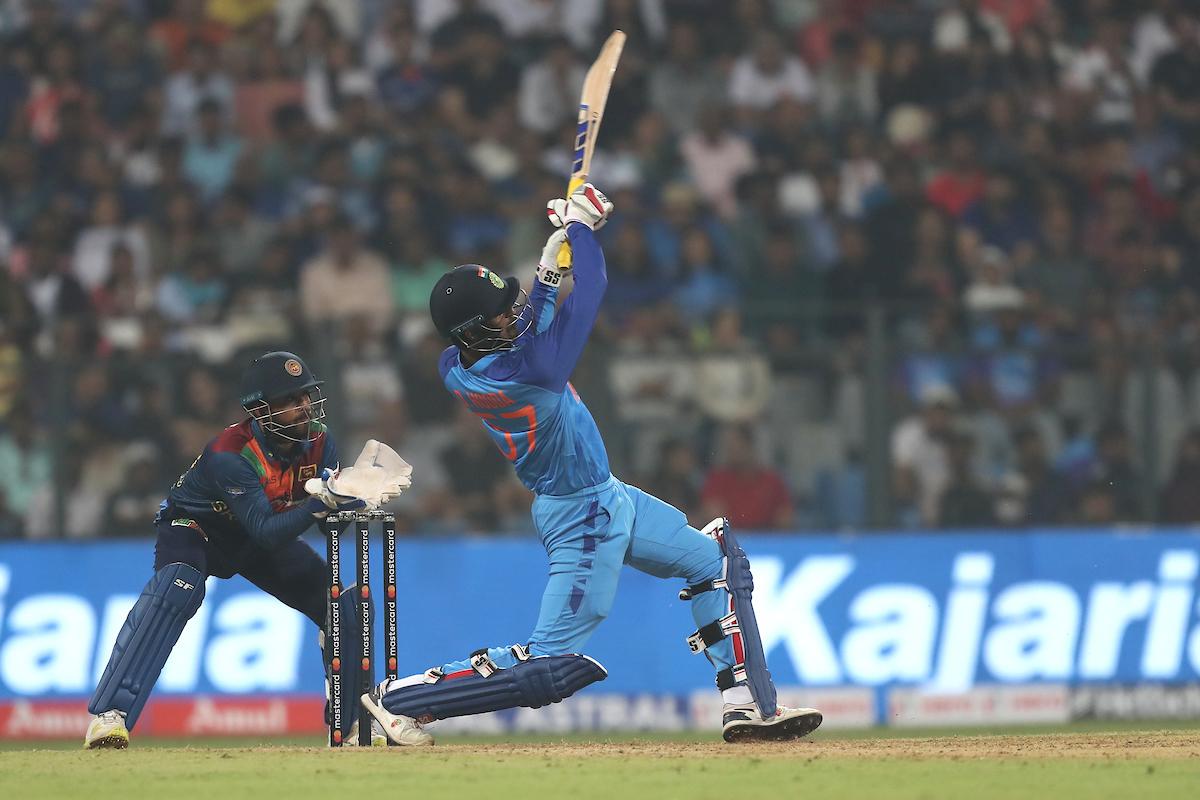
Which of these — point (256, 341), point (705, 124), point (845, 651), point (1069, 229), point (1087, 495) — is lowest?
point (845, 651)

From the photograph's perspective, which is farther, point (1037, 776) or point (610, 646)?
point (610, 646)

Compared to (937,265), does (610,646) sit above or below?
below

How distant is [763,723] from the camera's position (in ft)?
29.1

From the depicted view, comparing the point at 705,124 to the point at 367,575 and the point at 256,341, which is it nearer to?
the point at 256,341

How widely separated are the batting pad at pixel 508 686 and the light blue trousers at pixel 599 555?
2.7 inches

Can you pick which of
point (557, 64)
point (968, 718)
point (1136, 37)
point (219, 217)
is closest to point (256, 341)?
point (219, 217)

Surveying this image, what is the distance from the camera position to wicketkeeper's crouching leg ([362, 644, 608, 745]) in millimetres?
8320

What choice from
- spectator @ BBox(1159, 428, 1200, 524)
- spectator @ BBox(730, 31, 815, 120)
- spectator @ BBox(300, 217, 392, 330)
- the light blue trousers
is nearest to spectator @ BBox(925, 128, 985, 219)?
spectator @ BBox(730, 31, 815, 120)

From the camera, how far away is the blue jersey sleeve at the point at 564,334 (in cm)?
830

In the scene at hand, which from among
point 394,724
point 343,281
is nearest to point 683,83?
point 343,281

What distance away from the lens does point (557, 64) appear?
54.1 feet

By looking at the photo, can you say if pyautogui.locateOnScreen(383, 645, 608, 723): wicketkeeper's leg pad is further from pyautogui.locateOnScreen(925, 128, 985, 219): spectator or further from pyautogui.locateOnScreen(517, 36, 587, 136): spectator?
pyautogui.locateOnScreen(517, 36, 587, 136): spectator

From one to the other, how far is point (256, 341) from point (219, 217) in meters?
2.36

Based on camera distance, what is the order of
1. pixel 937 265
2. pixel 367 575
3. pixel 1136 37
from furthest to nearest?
pixel 1136 37, pixel 937 265, pixel 367 575
